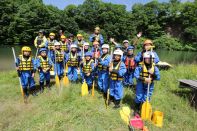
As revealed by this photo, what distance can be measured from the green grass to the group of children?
1.61 ft

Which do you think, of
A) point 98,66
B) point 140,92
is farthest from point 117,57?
point 98,66

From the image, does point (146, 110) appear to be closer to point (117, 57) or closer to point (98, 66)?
point (117, 57)

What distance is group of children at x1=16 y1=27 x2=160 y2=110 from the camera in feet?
21.8

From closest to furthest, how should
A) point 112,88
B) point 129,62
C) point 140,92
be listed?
point 140,92
point 112,88
point 129,62

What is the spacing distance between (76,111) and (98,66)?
6.60ft

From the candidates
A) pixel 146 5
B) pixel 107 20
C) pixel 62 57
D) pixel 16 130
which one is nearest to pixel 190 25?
pixel 146 5

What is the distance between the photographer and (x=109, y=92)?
23.8 feet

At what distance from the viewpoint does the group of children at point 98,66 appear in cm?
664

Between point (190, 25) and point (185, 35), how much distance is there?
2.52 metres

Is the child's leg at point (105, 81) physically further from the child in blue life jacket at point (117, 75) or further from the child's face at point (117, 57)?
the child's face at point (117, 57)

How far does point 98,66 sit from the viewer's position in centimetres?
805

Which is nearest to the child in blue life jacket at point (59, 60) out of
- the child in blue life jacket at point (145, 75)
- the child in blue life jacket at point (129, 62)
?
the child in blue life jacket at point (129, 62)

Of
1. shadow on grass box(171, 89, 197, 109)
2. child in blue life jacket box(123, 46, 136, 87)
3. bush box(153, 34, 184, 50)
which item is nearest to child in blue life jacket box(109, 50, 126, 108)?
child in blue life jacket box(123, 46, 136, 87)

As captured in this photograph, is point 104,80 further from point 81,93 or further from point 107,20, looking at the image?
point 107,20
